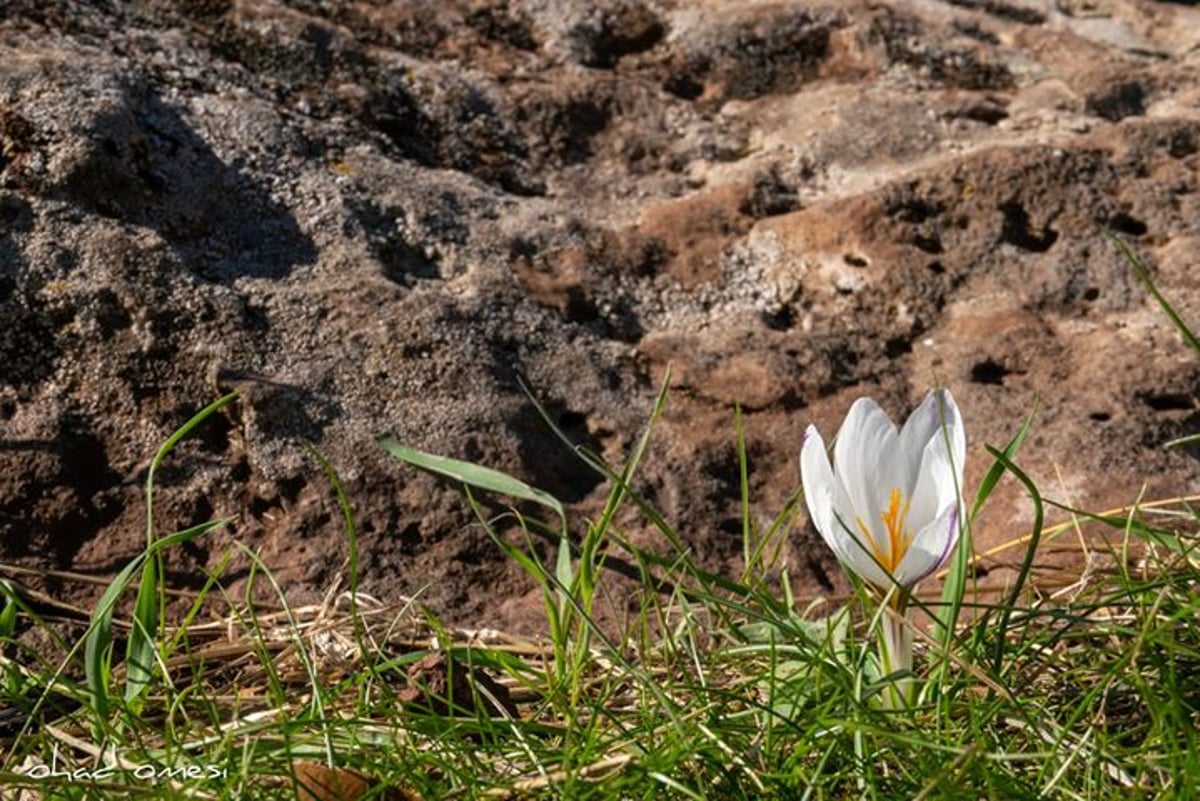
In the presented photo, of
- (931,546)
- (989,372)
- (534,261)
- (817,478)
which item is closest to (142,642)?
(817,478)

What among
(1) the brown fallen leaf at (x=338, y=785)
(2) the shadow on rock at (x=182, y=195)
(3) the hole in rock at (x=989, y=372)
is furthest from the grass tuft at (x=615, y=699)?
(2) the shadow on rock at (x=182, y=195)

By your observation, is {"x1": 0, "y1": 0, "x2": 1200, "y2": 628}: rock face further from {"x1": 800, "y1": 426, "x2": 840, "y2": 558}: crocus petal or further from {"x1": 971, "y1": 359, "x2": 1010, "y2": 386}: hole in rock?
{"x1": 800, "y1": 426, "x2": 840, "y2": 558}: crocus petal

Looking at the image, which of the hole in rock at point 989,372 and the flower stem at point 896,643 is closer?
the flower stem at point 896,643

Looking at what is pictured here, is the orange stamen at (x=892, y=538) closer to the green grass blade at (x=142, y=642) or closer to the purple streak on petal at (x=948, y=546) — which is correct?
the purple streak on petal at (x=948, y=546)

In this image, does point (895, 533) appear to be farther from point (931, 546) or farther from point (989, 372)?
point (989, 372)

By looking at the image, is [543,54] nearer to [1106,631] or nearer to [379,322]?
[379,322]
